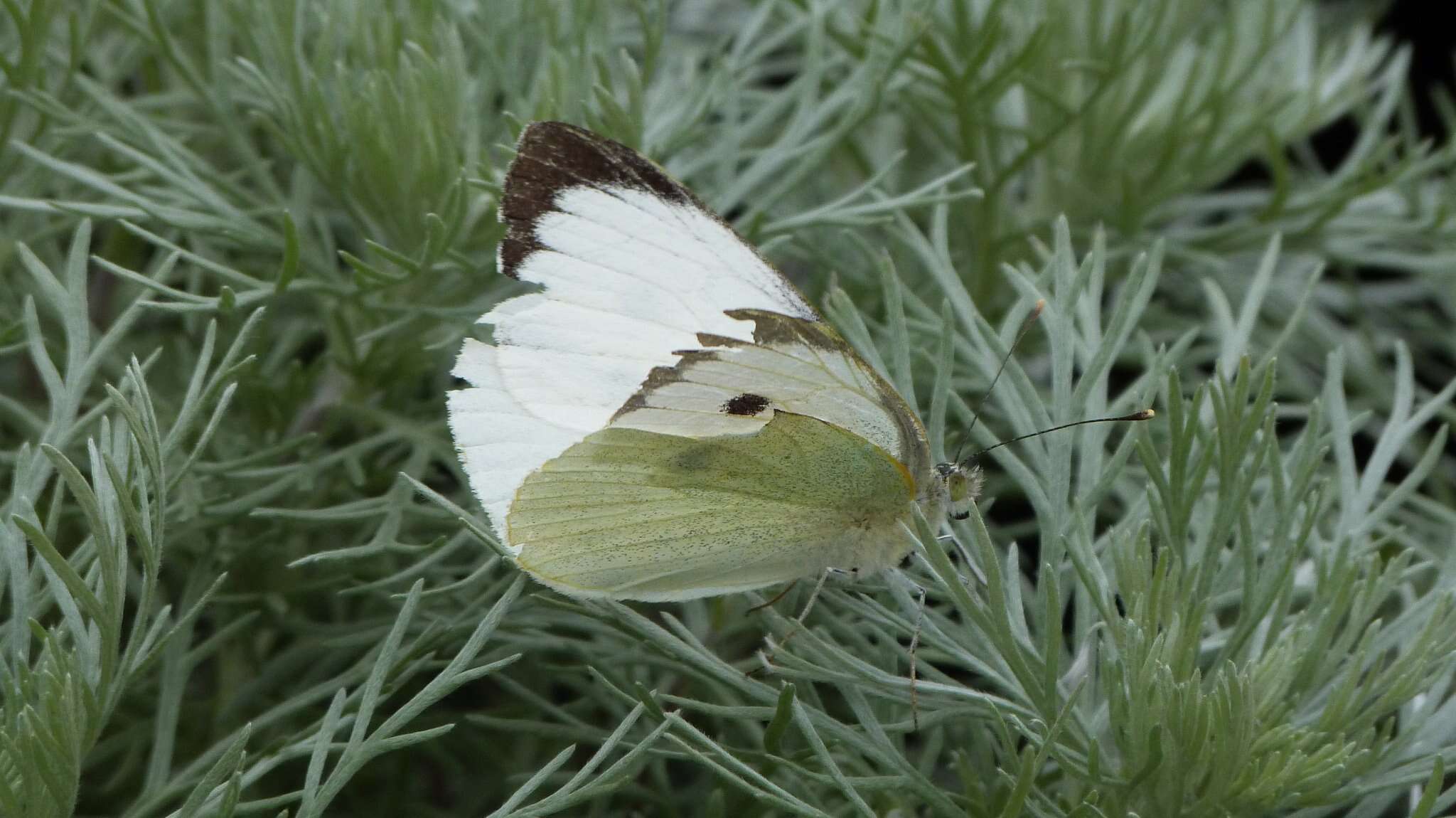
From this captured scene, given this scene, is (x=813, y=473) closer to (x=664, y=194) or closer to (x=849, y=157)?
(x=664, y=194)

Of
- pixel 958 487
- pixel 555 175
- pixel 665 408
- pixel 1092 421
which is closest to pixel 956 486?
pixel 958 487

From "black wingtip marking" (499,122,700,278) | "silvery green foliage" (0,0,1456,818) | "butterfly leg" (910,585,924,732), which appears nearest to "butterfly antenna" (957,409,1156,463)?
"silvery green foliage" (0,0,1456,818)

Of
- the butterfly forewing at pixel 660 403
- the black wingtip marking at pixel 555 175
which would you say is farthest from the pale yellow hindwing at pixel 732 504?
the black wingtip marking at pixel 555 175

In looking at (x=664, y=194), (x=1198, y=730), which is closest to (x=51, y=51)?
(x=664, y=194)

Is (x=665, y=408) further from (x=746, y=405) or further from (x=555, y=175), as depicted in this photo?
(x=555, y=175)

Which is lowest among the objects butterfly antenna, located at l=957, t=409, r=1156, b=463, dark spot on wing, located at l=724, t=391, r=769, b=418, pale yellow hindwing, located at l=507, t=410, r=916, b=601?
pale yellow hindwing, located at l=507, t=410, r=916, b=601

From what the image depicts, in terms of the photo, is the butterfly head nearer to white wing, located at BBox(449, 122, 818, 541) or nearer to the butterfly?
the butterfly
